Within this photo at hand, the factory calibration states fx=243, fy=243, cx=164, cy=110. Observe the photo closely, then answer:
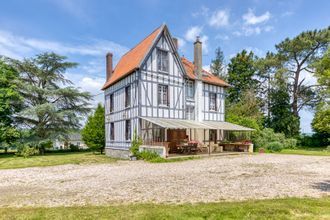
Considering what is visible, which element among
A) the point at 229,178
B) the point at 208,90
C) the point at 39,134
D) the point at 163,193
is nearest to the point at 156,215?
the point at 163,193

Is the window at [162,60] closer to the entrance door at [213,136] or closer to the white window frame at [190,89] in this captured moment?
the white window frame at [190,89]

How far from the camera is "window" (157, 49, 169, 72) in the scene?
56.1ft

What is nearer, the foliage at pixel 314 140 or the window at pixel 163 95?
the window at pixel 163 95

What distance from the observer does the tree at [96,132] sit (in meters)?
22.4

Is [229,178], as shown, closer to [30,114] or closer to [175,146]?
[175,146]

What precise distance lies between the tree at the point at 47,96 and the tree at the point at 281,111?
74.9 ft

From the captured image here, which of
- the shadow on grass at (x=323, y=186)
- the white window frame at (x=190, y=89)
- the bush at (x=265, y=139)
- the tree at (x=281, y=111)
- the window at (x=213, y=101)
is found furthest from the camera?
the tree at (x=281, y=111)

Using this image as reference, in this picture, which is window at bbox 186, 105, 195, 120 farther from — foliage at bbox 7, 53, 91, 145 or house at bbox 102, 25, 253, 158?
foliage at bbox 7, 53, 91, 145

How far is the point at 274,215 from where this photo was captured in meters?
4.05

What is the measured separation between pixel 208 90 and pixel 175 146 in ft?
19.4

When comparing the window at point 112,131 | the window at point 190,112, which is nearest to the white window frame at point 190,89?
the window at point 190,112

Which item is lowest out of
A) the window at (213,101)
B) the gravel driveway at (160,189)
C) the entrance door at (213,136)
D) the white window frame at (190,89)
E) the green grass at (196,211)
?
the gravel driveway at (160,189)

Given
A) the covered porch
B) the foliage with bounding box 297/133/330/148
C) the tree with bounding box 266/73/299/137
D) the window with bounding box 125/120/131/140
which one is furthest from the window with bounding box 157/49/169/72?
the foliage with bounding box 297/133/330/148

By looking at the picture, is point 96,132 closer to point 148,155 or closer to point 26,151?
point 26,151
